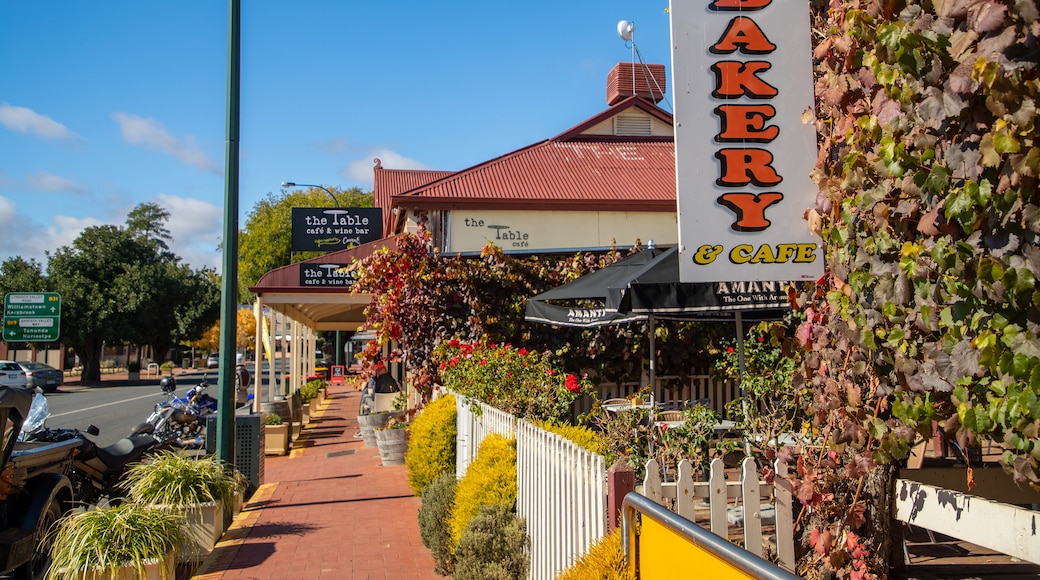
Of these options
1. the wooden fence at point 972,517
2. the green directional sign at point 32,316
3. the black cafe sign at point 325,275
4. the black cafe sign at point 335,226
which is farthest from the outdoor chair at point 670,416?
Result: the black cafe sign at point 335,226

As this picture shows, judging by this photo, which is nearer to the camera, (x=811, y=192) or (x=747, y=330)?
(x=811, y=192)

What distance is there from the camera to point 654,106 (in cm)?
2192

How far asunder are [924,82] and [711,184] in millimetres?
1347

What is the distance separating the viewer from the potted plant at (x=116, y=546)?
18.5ft

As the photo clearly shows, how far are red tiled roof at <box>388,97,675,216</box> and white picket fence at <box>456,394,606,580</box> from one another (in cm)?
1250

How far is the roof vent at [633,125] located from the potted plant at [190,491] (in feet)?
53.7

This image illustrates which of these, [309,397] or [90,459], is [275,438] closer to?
[90,459]

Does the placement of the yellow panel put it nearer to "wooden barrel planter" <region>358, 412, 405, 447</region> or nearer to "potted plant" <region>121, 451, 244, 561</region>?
"potted plant" <region>121, 451, 244, 561</region>

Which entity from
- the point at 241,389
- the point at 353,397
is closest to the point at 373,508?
the point at 241,389

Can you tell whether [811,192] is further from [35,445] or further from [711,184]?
[35,445]

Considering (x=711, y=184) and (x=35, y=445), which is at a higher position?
(x=711, y=184)

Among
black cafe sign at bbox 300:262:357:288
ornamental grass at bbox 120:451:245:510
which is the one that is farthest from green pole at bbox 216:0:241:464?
black cafe sign at bbox 300:262:357:288

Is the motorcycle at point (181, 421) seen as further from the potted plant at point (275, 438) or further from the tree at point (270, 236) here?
the tree at point (270, 236)

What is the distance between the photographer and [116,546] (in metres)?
5.77
